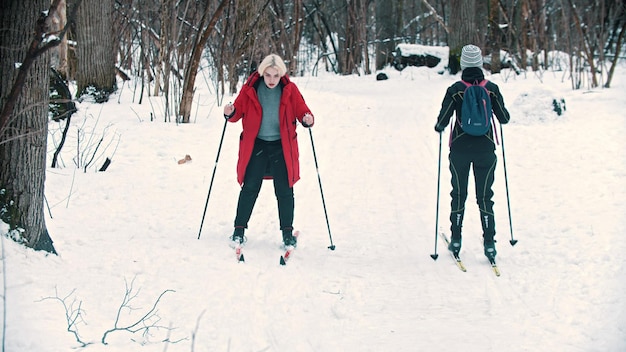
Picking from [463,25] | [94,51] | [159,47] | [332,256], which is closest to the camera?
[332,256]

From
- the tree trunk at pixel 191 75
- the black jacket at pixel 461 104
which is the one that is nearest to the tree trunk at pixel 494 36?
the tree trunk at pixel 191 75

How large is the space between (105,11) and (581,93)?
29.1 feet

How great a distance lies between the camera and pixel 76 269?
416cm

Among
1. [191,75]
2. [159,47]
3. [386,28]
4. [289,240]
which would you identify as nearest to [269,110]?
[289,240]

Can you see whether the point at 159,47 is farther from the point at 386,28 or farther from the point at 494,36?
the point at 386,28

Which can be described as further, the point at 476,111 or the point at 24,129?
the point at 476,111

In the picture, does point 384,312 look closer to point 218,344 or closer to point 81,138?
point 218,344

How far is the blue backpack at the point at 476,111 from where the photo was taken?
4.85 metres

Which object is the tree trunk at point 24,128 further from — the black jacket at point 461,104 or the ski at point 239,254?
the black jacket at point 461,104

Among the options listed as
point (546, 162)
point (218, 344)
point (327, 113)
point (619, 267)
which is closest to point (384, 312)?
point (218, 344)

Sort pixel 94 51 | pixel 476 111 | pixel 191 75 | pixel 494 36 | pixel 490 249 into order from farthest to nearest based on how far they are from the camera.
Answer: pixel 494 36 < pixel 94 51 < pixel 191 75 < pixel 490 249 < pixel 476 111

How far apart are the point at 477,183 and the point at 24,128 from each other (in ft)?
11.4

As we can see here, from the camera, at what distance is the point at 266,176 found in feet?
17.3

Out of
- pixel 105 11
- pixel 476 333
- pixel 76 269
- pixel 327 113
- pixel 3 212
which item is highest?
pixel 105 11
